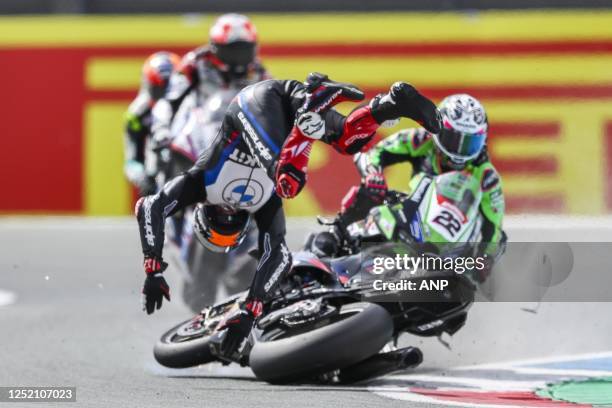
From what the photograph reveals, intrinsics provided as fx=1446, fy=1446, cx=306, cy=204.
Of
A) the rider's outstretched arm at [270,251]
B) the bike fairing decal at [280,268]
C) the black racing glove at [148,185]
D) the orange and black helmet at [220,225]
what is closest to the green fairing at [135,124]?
the black racing glove at [148,185]

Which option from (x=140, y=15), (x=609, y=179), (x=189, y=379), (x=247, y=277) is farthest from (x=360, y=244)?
(x=140, y=15)

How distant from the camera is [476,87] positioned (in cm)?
1395

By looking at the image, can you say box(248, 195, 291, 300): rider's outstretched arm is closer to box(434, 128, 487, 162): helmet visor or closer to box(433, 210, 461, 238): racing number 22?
box(433, 210, 461, 238): racing number 22

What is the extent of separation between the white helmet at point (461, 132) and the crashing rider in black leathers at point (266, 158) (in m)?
1.06

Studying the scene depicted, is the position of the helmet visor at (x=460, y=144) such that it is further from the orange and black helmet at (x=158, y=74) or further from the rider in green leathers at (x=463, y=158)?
the orange and black helmet at (x=158, y=74)

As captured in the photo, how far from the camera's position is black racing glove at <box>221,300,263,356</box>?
766 centimetres

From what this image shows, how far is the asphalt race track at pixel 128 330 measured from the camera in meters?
7.23

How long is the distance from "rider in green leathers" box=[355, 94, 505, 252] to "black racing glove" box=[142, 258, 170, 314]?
4.82 ft

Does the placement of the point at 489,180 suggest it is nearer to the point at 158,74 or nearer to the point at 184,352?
the point at 184,352

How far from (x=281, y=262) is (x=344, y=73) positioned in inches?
266

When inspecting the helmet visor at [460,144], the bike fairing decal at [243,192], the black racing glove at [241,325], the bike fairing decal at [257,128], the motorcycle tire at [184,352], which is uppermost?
the bike fairing decal at [257,128]
